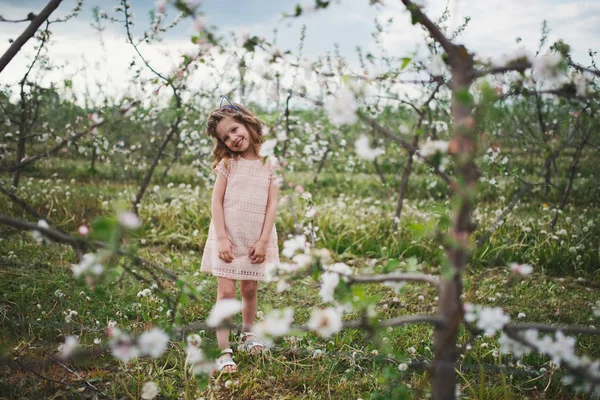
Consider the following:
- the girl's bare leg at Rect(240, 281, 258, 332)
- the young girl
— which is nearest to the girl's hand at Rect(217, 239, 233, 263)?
the young girl

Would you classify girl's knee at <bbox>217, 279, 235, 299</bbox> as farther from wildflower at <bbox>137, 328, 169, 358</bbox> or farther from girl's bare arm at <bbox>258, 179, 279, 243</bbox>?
wildflower at <bbox>137, 328, 169, 358</bbox>

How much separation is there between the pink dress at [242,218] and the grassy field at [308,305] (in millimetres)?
217

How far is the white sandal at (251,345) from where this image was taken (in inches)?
94.5

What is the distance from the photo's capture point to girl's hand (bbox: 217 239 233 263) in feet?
Result: 7.75

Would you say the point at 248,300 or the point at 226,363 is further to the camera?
the point at 248,300

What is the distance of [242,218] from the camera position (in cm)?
248

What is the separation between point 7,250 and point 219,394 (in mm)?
2715

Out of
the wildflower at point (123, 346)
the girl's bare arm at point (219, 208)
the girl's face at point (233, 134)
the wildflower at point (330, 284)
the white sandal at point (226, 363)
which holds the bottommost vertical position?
the white sandal at point (226, 363)

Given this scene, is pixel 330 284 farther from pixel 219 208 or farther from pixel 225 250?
pixel 219 208

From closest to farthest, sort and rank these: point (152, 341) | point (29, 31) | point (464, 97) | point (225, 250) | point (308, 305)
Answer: point (464, 97) → point (152, 341) → point (29, 31) → point (225, 250) → point (308, 305)

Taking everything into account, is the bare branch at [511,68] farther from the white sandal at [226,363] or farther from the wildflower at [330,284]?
the white sandal at [226,363]

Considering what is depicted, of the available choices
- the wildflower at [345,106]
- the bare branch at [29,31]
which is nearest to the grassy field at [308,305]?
the wildflower at [345,106]

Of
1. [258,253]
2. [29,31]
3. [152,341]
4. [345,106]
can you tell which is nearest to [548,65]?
[345,106]

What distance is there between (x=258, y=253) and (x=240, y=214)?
244 millimetres
